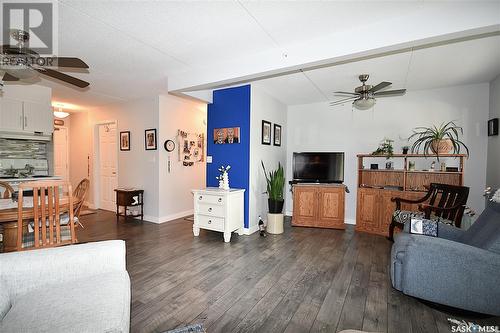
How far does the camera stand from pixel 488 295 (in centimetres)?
167

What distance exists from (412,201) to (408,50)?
6.77 ft

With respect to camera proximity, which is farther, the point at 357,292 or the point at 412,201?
the point at 412,201

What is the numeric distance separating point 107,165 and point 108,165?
0.15ft

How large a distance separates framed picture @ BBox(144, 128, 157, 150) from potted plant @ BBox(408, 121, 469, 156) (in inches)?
183

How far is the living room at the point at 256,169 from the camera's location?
1.73 metres

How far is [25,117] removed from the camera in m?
4.11

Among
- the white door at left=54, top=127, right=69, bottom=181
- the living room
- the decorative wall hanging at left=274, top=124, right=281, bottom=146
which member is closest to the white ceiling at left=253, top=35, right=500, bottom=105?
the living room

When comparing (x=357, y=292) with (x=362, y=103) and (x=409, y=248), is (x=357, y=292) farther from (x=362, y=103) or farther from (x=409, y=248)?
(x=362, y=103)

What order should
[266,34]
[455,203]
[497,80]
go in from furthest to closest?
[497,80]
[455,203]
[266,34]

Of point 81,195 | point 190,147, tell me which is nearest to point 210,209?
point 81,195

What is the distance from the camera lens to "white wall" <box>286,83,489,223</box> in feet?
12.1

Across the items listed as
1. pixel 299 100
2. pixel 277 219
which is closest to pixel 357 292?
pixel 277 219

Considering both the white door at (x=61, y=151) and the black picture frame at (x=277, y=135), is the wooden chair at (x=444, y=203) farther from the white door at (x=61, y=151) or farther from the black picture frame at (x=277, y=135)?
the white door at (x=61, y=151)

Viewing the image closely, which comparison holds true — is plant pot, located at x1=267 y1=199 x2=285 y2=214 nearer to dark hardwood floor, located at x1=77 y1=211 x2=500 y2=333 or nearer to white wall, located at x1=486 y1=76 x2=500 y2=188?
dark hardwood floor, located at x1=77 y1=211 x2=500 y2=333
